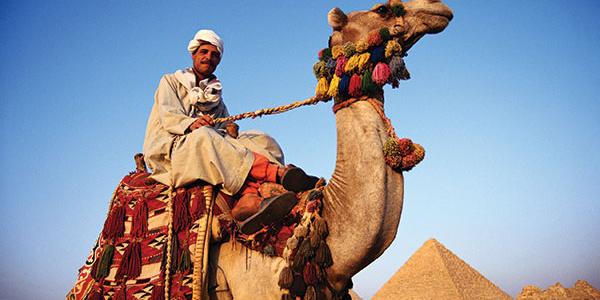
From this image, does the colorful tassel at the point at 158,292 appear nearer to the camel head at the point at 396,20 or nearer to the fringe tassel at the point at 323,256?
the fringe tassel at the point at 323,256

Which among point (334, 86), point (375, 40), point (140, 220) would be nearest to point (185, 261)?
point (140, 220)

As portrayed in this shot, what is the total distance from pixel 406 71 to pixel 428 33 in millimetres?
398

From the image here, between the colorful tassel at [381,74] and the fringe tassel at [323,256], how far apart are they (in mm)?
1100

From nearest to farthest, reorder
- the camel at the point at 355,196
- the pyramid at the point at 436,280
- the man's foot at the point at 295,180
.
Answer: the camel at the point at 355,196 → the man's foot at the point at 295,180 → the pyramid at the point at 436,280

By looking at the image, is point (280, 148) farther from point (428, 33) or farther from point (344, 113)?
point (428, 33)

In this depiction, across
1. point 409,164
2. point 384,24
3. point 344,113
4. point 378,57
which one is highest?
point 384,24

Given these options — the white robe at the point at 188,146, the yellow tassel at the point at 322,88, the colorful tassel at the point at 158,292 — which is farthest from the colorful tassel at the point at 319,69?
the colorful tassel at the point at 158,292

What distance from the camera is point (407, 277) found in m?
89.1

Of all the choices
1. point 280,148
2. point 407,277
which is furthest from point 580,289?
point 280,148

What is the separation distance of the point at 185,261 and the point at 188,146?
85 cm

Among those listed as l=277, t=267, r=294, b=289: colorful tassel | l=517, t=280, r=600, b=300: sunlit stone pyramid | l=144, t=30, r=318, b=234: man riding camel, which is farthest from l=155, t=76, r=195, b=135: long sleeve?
l=517, t=280, r=600, b=300: sunlit stone pyramid

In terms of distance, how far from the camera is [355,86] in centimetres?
379

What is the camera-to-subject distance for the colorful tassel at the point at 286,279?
3615 millimetres

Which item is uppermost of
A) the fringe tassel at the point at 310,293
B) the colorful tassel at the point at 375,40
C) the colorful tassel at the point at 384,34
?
the colorful tassel at the point at 384,34
